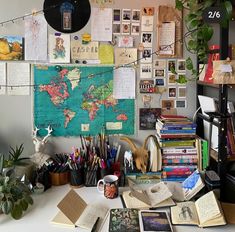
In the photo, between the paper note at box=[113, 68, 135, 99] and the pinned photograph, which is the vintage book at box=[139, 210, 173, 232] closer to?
the paper note at box=[113, 68, 135, 99]

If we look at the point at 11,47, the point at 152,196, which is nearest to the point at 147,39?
the point at 11,47

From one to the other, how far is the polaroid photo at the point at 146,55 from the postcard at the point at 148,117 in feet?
0.94

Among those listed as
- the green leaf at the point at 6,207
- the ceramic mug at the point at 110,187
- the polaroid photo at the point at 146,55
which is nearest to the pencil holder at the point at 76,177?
the ceramic mug at the point at 110,187

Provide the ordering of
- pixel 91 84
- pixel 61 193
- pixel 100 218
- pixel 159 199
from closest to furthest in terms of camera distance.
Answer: pixel 100 218 → pixel 159 199 → pixel 61 193 → pixel 91 84

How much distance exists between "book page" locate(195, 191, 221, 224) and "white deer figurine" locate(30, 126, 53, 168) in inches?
33.1

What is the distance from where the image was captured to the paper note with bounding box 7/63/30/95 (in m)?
1.67

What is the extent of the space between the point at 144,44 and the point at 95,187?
0.85 m

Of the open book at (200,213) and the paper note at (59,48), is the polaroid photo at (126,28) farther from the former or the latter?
the open book at (200,213)

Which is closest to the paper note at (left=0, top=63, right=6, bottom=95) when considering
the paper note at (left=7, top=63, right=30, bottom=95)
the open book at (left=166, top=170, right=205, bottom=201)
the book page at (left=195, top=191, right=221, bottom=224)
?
the paper note at (left=7, top=63, right=30, bottom=95)

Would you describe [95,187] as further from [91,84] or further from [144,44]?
[144,44]

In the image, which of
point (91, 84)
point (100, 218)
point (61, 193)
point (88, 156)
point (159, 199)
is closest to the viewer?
point (100, 218)

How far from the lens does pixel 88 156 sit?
160 centimetres

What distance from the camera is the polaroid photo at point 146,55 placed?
5.58ft

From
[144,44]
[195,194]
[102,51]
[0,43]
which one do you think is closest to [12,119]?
[0,43]
